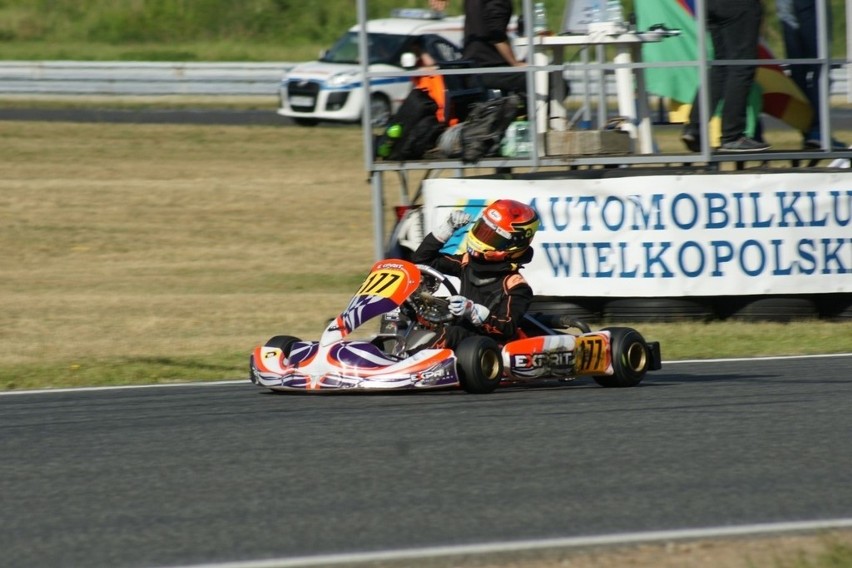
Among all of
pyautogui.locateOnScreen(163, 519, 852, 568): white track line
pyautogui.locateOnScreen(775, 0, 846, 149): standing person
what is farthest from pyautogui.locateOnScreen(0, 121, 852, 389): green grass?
pyautogui.locateOnScreen(163, 519, 852, 568): white track line

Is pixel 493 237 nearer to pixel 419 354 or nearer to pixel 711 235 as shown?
pixel 419 354

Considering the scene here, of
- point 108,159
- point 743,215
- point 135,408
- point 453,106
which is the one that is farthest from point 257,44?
point 135,408

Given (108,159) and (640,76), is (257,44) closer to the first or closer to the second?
(108,159)

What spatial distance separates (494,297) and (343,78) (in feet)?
52.5

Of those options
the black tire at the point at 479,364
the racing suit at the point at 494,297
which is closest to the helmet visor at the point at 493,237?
the racing suit at the point at 494,297

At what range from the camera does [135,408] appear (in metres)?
7.85

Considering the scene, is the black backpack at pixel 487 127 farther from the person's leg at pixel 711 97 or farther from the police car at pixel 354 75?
the police car at pixel 354 75

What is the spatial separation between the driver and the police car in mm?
14845

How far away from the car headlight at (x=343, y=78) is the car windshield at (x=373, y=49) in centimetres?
41

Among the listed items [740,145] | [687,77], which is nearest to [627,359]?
[740,145]

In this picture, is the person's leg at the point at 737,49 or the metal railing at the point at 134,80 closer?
the person's leg at the point at 737,49

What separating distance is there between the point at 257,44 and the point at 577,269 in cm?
2462

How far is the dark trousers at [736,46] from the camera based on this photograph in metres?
11.6

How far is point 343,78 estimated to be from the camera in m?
23.8
